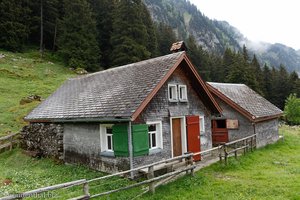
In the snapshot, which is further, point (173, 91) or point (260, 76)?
point (260, 76)

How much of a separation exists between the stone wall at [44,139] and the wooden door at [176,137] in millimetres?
6445

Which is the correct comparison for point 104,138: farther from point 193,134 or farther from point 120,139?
point 193,134

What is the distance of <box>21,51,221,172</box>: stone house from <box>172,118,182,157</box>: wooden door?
0.18ft

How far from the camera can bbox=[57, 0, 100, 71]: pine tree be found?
44.8 meters

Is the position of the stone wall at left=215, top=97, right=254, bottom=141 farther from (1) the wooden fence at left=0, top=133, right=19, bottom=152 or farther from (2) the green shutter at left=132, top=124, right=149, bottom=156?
(1) the wooden fence at left=0, top=133, right=19, bottom=152

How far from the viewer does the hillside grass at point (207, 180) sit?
422 inches

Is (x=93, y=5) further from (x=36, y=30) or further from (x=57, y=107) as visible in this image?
(x=57, y=107)

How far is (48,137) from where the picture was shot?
17.5 m

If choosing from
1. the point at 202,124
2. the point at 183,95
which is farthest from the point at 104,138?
the point at 202,124

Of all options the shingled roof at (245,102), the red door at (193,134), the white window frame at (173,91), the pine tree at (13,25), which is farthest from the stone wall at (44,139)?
the pine tree at (13,25)

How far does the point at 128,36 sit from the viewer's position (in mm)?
47219

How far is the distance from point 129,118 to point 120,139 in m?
1.52

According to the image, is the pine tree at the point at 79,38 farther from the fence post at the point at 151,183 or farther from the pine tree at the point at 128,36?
the fence post at the point at 151,183

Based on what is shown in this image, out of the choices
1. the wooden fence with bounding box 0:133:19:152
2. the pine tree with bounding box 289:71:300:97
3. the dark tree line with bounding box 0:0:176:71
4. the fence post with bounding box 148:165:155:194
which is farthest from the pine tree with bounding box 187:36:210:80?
the fence post with bounding box 148:165:155:194
